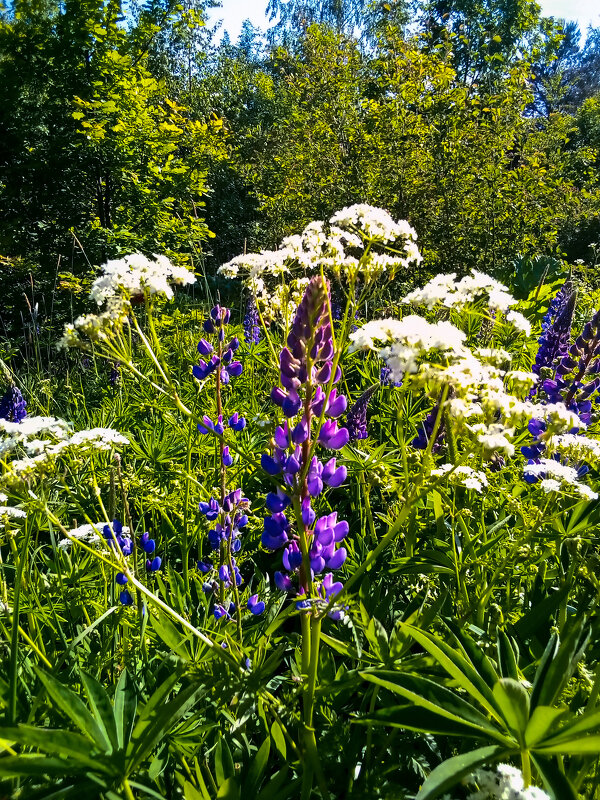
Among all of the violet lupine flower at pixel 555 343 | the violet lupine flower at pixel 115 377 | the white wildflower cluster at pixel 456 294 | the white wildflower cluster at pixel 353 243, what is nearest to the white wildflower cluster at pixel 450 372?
the white wildflower cluster at pixel 456 294

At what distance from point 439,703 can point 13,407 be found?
3.18m

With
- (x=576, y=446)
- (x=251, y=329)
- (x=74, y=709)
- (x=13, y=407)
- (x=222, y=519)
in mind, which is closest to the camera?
(x=74, y=709)

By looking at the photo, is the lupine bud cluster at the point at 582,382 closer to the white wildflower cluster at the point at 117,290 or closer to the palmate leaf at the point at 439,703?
the palmate leaf at the point at 439,703

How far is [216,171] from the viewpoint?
15.4 meters

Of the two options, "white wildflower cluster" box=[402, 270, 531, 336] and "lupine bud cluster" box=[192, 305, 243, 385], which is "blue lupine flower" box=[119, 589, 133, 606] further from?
"white wildflower cluster" box=[402, 270, 531, 336]

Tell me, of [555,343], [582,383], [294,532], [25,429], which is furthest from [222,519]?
[555,343]

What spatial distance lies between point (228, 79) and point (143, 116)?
1635 cm

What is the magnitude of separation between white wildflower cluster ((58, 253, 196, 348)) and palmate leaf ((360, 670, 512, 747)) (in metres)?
1.22

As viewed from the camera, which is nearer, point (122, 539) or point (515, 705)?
point (515, 705)

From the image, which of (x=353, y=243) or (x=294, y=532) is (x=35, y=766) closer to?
(x=294, y=532)

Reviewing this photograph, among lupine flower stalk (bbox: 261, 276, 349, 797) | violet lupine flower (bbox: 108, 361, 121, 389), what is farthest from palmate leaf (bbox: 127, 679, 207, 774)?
violet lupine flower (bbox: 108, 361, 121, 389)

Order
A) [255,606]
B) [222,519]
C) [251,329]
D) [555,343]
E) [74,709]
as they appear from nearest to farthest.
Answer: [74,709] < [255,606] < [222,519] < [555,343] < [251,329]

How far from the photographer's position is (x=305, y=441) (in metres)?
1.31

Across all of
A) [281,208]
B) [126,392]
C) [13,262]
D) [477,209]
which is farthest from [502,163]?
[13,262]
